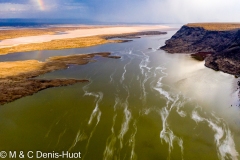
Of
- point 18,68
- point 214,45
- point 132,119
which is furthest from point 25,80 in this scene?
point 214,45

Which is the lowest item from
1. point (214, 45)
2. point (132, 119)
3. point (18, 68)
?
point (132, 119)

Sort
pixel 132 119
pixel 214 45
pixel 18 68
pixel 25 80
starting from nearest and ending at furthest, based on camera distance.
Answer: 1. pixel 132 119
2. pixel 25 80
3. pixel 18 68
4. pixel 214 45

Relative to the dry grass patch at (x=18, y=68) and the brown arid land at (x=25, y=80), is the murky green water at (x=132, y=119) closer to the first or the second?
the brown arid land at (x=25, y=80)

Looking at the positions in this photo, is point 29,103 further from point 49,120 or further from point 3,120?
point 49,120

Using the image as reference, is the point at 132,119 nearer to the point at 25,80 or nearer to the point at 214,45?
the point at 25,80

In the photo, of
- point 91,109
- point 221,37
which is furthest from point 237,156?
point 221,37

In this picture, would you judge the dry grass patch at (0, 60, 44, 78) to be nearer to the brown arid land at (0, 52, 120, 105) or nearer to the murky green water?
the brown arid land at (0, 52, 120, 105)

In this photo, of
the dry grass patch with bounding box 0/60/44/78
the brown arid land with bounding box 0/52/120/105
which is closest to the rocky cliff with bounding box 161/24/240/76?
the brown arid land with bounding box 0/52/120/105
